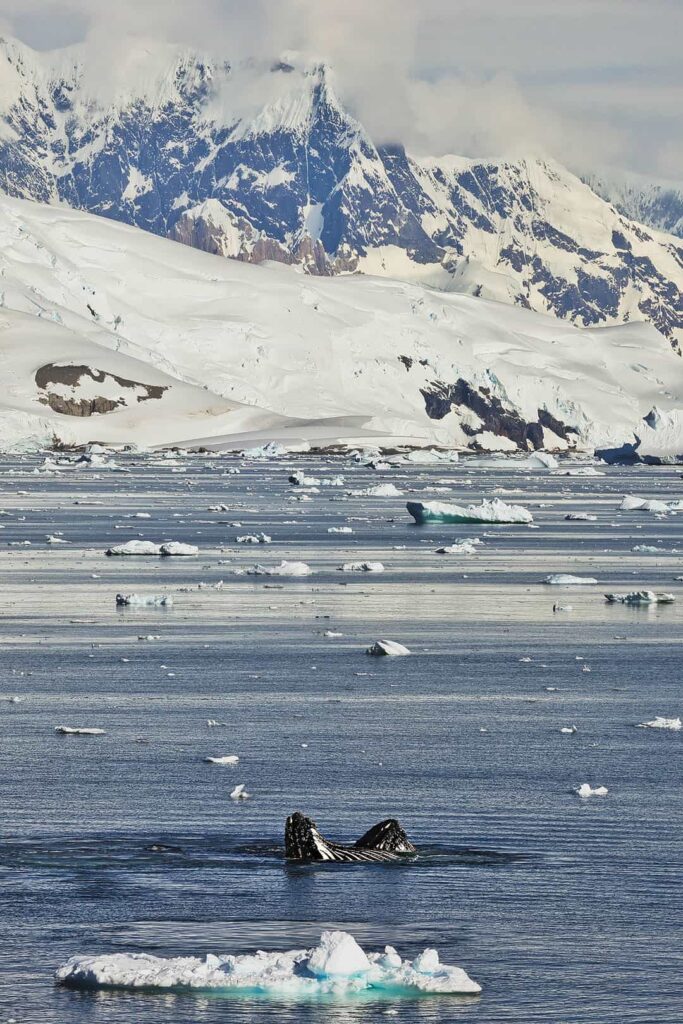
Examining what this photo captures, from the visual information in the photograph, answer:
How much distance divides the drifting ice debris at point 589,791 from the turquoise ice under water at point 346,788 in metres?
0.10

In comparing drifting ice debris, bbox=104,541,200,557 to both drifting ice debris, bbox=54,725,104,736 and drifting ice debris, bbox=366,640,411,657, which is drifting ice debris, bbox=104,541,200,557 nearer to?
drifting ice debris, bbox=366,640,411,657

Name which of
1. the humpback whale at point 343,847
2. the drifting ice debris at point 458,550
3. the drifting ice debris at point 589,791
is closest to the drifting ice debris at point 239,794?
the humpback whale at point 343,847

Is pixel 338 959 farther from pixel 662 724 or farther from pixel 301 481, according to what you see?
pixel 301 481

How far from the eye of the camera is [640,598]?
3369cm

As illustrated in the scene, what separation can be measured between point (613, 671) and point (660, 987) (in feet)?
44.5

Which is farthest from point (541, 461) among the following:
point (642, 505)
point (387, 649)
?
point (387, 649)

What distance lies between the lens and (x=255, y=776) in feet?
52.2

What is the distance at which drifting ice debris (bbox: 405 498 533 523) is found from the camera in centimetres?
Answer: 6112

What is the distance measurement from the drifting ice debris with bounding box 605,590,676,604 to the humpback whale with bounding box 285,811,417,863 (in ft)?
68.1

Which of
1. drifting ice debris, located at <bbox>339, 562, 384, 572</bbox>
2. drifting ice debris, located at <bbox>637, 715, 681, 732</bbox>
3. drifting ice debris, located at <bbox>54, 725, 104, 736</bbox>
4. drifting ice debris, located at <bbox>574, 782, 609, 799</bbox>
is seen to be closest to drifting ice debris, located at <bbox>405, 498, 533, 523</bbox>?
drifting ice debris, located at <bbox>339, 562, 384, 572</bbox>

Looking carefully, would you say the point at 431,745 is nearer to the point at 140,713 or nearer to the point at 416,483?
the point at 140,713

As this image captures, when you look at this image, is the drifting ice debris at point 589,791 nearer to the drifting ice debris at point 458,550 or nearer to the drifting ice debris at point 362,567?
the drifting ice debris at point 362,567

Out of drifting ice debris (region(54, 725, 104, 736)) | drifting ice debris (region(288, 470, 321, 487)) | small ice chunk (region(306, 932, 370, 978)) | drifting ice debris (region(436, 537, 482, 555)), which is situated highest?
small ice chunk (region(306, 932, 370, 978))

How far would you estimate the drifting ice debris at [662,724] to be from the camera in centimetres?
1895
